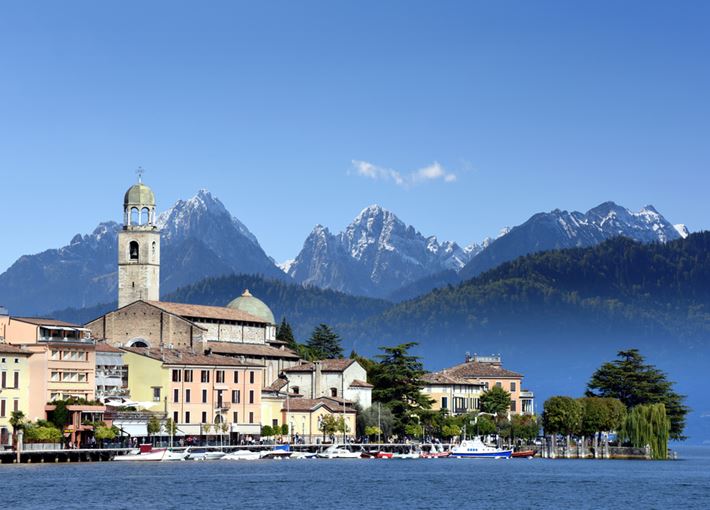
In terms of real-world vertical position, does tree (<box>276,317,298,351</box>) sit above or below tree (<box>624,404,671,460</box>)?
above

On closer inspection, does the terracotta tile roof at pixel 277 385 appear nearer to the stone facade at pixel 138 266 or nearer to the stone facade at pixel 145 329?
the stone facade at pixel 145 329

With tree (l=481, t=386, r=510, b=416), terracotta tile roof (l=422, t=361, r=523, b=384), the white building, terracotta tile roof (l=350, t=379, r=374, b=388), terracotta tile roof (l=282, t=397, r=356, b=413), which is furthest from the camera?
terracotta tile roof (l=422, t=361, r=523, b=384)

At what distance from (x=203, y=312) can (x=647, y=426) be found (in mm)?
44302

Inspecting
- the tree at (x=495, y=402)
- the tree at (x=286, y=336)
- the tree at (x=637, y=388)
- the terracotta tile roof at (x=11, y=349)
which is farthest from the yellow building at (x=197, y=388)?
the tree at (x=637, y=388)

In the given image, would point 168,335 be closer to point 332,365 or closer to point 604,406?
point 332,365

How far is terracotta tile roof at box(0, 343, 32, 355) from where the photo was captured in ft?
371

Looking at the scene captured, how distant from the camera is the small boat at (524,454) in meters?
158

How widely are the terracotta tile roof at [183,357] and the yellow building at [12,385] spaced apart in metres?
17.3

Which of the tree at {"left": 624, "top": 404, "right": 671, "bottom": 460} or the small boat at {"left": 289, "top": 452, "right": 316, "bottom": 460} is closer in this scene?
the small boat at {"left": 289, "top": 452, "right": 316, "bottom": 460}

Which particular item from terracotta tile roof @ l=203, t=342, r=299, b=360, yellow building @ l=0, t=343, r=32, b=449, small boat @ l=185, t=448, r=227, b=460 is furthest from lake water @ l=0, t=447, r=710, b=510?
terracotta tile roof @ l=203, t=342, r=299, b=360

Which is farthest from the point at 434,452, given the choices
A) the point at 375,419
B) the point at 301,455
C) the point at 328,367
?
the point at 301,455

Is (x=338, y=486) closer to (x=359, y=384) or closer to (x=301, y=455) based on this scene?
(x=301, y=455)

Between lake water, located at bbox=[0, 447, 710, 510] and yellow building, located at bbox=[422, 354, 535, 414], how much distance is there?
39.9m

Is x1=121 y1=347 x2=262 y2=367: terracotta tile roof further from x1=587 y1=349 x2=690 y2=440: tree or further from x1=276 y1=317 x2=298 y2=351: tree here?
x1=587 y1=349 x2=690 y2=440: tree
